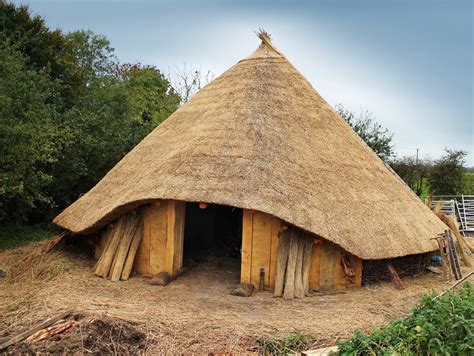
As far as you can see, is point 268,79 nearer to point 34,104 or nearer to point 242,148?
point 242,148

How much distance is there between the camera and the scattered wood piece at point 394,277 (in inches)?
379

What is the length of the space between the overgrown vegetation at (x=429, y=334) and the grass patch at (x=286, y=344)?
116 cm

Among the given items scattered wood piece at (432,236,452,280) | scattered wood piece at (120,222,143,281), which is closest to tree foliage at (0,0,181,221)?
scattered wood piece at (120,222,143,281)

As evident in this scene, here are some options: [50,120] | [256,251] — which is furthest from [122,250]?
[50,120]

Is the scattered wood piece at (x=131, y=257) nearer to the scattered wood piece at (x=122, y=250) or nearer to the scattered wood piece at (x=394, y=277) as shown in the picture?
the scattered wood piece at (x=122, y=250)

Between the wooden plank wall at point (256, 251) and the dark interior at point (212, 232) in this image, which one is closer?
the wooden plank wall at point (256, 251)

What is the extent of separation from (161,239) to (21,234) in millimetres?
7341

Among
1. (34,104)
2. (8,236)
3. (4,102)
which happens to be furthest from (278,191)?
(8,236)

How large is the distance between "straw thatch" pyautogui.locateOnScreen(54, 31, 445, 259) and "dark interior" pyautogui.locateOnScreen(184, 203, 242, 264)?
288 cm

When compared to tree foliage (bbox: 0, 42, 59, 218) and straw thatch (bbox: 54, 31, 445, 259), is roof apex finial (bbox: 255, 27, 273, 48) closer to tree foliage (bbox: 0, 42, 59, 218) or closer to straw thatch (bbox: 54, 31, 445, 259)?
straw thatch (bbox: 54, 31, 445, 259)

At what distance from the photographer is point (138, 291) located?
29.4ft

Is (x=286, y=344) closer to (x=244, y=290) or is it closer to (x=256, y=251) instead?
(x=244, y=290)

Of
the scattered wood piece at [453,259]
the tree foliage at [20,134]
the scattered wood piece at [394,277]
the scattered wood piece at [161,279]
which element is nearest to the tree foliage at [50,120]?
the tree foliage at [20,134]

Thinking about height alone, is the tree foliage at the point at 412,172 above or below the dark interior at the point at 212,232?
above
